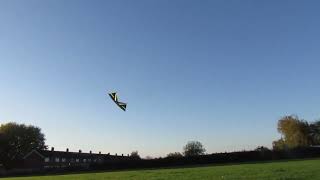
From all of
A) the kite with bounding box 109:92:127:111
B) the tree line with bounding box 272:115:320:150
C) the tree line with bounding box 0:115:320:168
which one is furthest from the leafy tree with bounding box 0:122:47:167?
the kite with bounding box 109:92:127:111

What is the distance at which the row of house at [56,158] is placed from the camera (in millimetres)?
135875

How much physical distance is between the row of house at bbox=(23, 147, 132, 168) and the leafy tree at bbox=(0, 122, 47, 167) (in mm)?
3520

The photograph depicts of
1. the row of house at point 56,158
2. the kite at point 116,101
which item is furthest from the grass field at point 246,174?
the row of house at point 56,158

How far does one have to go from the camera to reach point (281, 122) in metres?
141

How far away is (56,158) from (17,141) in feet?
51.5

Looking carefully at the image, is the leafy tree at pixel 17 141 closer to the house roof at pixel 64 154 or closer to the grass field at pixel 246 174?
the house roof at pixel 64 154

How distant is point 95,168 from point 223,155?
89.5ft

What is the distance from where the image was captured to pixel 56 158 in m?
151

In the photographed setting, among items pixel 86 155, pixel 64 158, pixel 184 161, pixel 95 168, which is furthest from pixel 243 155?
pixel 86 155

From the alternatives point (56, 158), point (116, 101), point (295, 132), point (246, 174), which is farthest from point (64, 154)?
point (116, 101)

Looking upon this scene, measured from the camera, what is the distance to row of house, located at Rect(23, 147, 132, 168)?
13588 centimetres

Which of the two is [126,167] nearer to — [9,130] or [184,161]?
[184,161]

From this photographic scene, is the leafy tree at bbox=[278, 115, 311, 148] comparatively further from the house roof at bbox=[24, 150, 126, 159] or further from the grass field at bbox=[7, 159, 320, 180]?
the grass field at bbox=[7, 159, 320, 180]

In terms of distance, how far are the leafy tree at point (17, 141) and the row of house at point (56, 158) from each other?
3.52 metres
